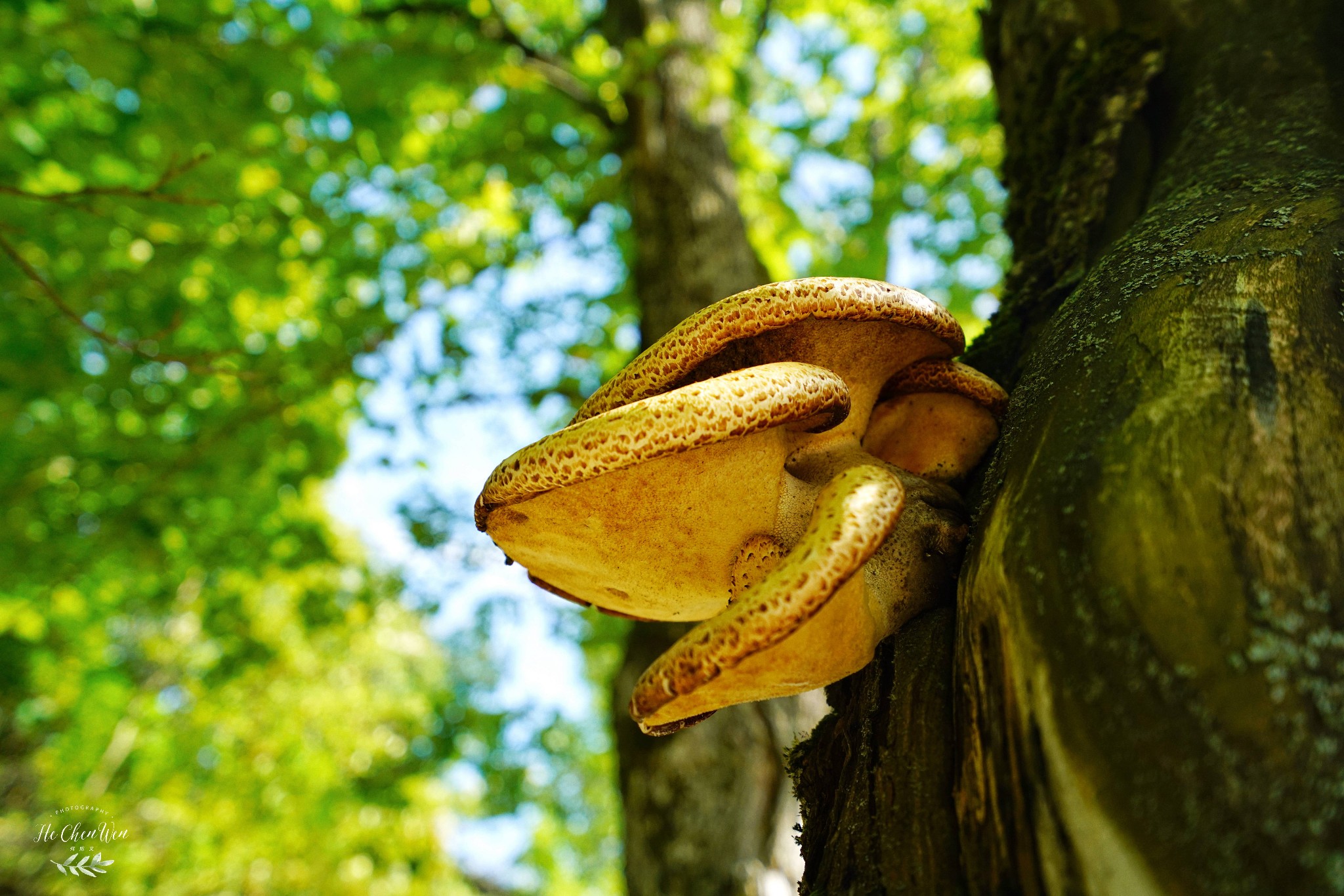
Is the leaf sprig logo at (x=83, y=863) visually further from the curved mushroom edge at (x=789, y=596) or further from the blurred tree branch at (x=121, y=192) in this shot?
the curved mushroom edge at (x=789, y=596)

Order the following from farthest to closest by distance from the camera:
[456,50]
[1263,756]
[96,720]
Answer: [96,720] → [456,50] → [1263,756]

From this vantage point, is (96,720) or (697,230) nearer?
(697,230)

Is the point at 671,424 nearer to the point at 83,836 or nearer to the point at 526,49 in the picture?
the point at 83,836

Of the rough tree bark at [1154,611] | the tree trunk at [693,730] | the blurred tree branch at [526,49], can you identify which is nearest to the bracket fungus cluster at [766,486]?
the rough tree bark at [1154,611]

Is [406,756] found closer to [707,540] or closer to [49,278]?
[49,278]

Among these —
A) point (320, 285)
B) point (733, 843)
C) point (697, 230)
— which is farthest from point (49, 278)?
point (733, 843)

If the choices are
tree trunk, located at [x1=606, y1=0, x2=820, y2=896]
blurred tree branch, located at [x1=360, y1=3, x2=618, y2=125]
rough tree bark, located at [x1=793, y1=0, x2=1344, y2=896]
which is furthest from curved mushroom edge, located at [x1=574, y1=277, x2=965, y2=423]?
blurred tree branch, located at [x1=360, y1=3, x2=618, y2=125]
